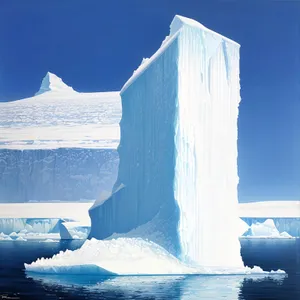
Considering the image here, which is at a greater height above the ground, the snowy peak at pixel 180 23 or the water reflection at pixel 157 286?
the snowy peak at pixel 180 23

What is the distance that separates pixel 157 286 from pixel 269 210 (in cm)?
2434

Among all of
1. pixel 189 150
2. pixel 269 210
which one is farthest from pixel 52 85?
pixel 189 150

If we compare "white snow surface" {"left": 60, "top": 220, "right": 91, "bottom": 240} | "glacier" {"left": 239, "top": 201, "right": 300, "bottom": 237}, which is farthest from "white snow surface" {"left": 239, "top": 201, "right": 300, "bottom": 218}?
"white snow surface" {"left": 60, "top": 220, "right": 91, "bottom": 240}

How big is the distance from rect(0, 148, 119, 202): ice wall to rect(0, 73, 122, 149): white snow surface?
454 mm

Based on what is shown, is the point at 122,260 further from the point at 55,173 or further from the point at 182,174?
the point at 55,173

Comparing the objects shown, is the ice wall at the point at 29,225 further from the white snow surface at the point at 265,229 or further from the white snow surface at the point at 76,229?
the white snow surface at the point at 265,229

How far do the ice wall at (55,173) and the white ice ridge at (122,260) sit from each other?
20.7m

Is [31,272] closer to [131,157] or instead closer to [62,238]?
[131,157]

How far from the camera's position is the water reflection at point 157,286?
→ 517 inches

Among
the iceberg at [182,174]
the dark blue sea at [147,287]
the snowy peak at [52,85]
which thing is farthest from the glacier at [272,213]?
the iceberg at [182,174]

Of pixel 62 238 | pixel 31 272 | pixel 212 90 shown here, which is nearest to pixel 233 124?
pixel 212 90

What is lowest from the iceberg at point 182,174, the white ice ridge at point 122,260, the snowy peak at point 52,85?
the white ice ridge at point 122,260

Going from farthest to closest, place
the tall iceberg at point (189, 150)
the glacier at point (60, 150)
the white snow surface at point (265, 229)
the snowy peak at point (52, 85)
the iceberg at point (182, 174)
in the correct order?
the snowy peak at point (52, 85)
the white snow surface at point (265, 229)
the glacier at point (60, 150)
the tall iceberg at point (189, 150)
the iceberg at point (182, 174)

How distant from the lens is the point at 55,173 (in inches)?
1476
